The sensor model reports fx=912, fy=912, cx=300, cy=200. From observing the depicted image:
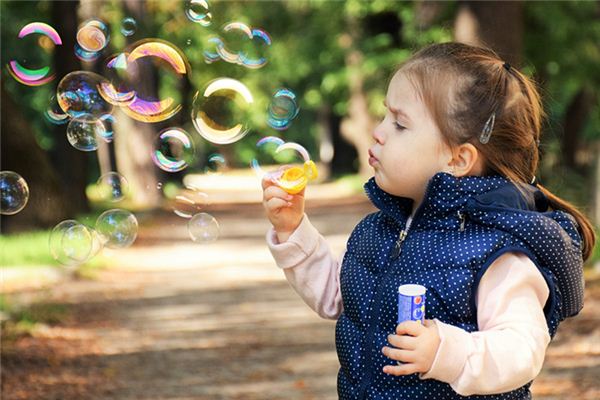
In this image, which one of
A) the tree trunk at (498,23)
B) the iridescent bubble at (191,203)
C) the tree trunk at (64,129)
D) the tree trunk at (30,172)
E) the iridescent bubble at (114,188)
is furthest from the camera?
the tree trunk at (64,129)

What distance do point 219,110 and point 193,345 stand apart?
334cm

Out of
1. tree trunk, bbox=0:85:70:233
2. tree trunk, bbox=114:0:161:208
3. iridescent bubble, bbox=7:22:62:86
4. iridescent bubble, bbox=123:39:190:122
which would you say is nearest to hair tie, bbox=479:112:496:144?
iridescent bubble, bbox=123:39:190:122

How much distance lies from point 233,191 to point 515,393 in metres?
28.0

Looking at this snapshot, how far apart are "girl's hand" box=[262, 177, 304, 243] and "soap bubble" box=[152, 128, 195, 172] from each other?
1.41m

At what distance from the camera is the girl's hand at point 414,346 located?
2078mm

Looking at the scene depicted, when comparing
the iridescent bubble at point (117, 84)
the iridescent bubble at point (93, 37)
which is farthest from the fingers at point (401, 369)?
the iridescent bubble at point (93, 37)

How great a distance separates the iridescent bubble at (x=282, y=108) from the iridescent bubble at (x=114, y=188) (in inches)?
37.2

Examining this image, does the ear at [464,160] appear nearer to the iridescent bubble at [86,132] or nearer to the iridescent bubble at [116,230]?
the iridescent bubble at [116,230]

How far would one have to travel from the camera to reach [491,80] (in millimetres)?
2357

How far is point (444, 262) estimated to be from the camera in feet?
7.43

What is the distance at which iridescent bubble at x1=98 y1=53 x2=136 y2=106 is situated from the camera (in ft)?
14.1

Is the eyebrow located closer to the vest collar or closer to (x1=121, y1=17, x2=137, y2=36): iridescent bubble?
the vest collar

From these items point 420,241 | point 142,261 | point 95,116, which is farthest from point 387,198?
point 142,261

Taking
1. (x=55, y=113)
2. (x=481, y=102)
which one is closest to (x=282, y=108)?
(x=55, y=113)
